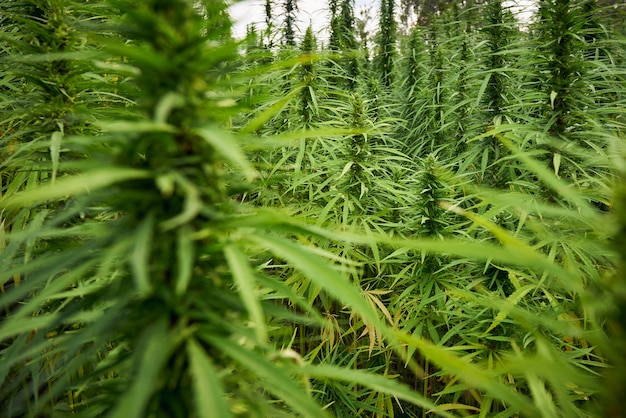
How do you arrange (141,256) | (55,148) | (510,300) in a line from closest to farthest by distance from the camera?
(141,256)
(55,148)
(510,300)

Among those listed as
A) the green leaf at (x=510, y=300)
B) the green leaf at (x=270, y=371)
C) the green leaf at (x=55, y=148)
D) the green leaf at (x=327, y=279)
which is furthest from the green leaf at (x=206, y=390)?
the green leaf at (x=510, y=300)

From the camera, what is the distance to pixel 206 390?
1.15 feet

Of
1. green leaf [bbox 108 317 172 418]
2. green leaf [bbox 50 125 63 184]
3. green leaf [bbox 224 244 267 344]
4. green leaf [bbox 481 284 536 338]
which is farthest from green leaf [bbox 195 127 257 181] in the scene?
green leaf [bbox 481 284 536 338]

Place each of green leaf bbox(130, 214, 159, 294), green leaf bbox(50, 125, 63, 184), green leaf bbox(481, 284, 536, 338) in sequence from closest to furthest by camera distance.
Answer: green leaf bbox(130, 214, 159, 294) → green leaf bbox(50, 125, 63, 184) → green leaf bbox(481, 284, 536, 338)

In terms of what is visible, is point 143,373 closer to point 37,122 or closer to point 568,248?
point 37,122

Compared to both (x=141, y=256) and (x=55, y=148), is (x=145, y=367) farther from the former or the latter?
(x=55, y=148)

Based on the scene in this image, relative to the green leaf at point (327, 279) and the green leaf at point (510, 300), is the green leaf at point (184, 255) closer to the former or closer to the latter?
the green leaf at point (327, 279)

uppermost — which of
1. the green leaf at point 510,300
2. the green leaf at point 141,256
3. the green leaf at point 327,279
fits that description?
the green leaf at point 141,256

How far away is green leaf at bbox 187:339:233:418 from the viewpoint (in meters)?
0.34

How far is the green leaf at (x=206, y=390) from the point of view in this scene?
338 millimetres

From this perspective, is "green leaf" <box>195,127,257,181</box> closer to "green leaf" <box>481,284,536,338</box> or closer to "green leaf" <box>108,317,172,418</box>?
"green leaf" <box>108,317,172,418</box>

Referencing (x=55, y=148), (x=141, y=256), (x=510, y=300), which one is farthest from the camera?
(x=510, y=300)

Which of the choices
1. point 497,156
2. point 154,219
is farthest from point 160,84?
point 497,156

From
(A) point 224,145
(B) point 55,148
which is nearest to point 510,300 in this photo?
(A) point 224,145
